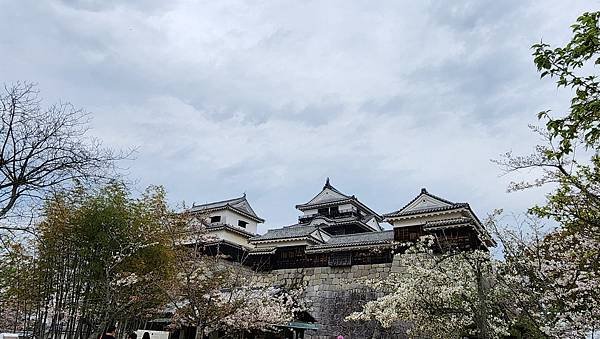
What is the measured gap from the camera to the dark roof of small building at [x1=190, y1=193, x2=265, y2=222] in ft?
87.0

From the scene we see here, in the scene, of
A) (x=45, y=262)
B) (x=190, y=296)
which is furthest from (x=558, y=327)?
(x=45, y=262)

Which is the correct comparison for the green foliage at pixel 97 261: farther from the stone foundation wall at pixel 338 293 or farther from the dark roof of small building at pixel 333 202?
the dark roof of small building at pixel 333 202

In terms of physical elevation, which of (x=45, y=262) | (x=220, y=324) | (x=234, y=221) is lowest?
(x=220, y=324)

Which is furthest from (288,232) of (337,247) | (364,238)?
(364,238)

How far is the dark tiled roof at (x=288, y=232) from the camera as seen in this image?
23.1 m

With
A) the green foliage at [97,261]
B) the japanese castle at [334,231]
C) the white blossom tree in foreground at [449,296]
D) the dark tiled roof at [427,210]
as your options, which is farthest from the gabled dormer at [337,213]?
the green foliage at [97,261]

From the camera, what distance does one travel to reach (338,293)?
2081 cm

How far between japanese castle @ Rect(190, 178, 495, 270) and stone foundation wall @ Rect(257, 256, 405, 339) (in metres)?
0.39

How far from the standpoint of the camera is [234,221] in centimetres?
2688

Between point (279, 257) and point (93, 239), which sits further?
point (279, 257)

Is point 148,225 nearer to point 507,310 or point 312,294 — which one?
point 507,310

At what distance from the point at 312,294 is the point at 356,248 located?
297 cm

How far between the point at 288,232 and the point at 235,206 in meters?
4.68

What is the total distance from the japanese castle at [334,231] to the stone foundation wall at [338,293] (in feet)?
1.28
